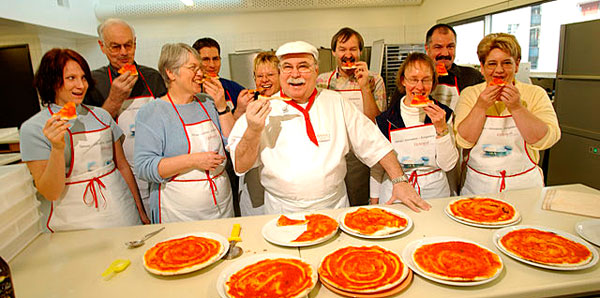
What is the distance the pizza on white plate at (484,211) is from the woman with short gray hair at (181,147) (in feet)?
4.58

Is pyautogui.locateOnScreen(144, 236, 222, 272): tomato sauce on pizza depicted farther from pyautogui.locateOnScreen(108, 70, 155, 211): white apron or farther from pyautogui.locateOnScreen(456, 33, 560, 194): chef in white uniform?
pyautogui.locateOnScreen(456, 33, 560, 194): chef in white uniform

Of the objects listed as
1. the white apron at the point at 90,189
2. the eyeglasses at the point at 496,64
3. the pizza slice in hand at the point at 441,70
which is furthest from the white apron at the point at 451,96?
the white apron at the point at 90,189

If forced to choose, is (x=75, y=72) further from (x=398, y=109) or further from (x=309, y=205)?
(x=398, y=109)

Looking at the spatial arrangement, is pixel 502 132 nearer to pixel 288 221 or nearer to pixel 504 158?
pixel 504 158

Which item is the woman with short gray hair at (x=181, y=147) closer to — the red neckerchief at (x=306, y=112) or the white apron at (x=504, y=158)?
the red neckerchief at (x=306, y=112)

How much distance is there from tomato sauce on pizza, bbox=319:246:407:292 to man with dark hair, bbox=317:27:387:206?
1629 mm

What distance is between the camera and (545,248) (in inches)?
54.5

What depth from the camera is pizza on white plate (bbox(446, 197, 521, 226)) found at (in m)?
1.65

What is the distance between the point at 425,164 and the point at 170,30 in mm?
6287

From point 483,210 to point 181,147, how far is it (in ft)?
5.75

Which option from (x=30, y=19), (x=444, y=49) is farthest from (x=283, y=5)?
(x=444, y=49)

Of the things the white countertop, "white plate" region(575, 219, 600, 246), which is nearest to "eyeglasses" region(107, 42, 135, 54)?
the white countertop

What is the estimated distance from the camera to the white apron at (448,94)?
116 inches

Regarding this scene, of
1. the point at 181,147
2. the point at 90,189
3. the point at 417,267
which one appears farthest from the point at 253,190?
Answer: the point at 417,267
